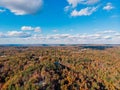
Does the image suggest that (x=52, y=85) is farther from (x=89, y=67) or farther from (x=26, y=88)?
(x=89, y=67)

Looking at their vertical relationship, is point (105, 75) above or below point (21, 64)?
below

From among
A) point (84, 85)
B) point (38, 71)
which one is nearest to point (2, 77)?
point (38, 71)

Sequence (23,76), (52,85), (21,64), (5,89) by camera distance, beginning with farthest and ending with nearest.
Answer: (21,64) < (23,76) < (52,85) < (5,89)

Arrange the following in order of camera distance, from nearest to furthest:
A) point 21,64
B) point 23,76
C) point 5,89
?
point 5,89 → point 23,76 → point 21,64

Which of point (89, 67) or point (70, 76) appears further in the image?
point (89, 67)

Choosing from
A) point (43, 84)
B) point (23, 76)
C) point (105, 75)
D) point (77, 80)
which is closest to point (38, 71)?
point (23, 76)

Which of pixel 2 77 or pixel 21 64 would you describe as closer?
pixel 2 77

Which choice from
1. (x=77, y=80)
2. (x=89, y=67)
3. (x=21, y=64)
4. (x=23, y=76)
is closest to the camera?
(x=23, y=76)

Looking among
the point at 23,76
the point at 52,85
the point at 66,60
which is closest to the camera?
the point at 52,85

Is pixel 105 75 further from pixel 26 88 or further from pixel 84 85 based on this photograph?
pixel 26 88
